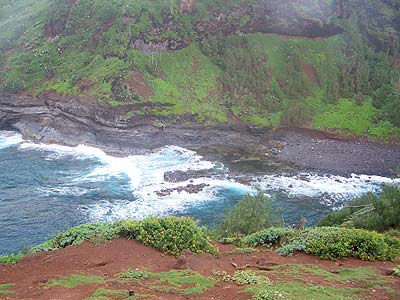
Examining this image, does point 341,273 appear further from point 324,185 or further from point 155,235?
point 324,185

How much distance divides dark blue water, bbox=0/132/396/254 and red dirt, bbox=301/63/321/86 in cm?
2774

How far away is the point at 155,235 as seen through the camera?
20406mm

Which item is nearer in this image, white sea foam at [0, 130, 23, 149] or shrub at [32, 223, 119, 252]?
shrub at [32, 223, 119, 252]

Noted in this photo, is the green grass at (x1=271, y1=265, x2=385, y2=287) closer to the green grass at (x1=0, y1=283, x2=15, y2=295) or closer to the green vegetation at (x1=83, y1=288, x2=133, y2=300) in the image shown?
the green vegetation at (x1=83, y1=288, x2=133, y2=300)

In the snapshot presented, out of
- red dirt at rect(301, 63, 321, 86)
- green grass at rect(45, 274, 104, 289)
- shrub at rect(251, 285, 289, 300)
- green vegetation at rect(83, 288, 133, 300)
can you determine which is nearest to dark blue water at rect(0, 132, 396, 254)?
green grass at rect(45, 274, 104, 289)

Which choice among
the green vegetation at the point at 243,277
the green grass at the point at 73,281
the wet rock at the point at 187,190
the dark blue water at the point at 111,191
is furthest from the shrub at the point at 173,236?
the wet rock at the point at 187,190

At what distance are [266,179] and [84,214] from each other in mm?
21773

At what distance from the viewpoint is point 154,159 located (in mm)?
62062

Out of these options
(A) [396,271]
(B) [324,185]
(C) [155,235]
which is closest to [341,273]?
(A) [396,271]

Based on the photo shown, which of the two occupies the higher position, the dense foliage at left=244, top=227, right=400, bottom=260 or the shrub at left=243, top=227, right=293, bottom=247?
the dense foliage at left=244, top=227, right=400, bottom=260

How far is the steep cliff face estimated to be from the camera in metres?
71.4

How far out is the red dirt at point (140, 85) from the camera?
69969mm

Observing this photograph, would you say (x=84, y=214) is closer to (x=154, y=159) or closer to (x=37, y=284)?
(x=154, y=159)

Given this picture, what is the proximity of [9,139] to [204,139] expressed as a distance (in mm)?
28708
